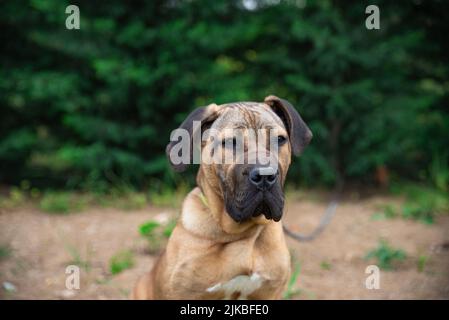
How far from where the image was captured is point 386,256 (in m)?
5.34

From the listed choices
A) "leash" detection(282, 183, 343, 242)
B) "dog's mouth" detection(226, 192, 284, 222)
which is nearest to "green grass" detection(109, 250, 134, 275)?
"leash" detection(282, 183, 343, 242)

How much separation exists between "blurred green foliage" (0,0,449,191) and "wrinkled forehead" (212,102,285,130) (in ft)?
12.2

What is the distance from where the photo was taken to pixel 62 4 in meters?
7.09

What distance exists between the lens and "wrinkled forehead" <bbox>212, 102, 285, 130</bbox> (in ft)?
10.7

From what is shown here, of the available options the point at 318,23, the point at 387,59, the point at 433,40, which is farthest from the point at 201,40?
the point at 433,40

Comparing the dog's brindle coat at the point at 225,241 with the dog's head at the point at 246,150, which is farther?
the dog's brindle coat at the point at 225,241

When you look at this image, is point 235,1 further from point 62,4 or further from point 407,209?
point 407,209

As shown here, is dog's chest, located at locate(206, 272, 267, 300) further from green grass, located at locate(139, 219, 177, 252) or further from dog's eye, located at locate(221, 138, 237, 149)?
green grass, located at locate(139, 219, 177, 252)

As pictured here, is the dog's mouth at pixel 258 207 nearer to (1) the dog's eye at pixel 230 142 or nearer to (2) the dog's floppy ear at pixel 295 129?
(1) the dog's eye at pixel 230 142

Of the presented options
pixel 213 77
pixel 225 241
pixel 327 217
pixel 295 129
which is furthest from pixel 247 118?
pixel 213 77

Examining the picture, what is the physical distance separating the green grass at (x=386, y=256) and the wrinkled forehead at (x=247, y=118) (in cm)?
265

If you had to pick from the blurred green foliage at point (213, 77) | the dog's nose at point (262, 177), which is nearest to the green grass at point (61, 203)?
the blurred green foliage at point (213, 77)

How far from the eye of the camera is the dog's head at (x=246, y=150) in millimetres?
2984
